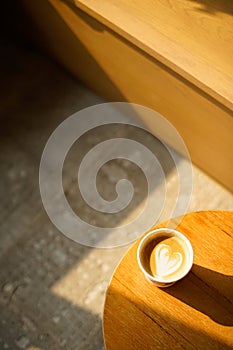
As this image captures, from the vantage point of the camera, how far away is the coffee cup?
6.31 feet

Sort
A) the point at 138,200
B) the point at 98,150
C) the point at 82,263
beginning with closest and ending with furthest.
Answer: the point at 82,263 < the point at 138,200 < the point at 98,150

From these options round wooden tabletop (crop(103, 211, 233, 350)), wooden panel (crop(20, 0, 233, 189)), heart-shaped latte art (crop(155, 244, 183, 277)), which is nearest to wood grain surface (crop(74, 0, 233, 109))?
wooden panel (crop(20, 0, 233, 189))

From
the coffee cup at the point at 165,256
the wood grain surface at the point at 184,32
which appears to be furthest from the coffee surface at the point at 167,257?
the wood grain surface at the point at 184,32

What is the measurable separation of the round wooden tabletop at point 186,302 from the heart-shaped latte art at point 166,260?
57 mm

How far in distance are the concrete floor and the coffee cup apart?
0.72 meters

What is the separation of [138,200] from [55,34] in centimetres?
110

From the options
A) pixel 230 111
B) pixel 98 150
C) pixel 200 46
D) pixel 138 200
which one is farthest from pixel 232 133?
pixel 98 150

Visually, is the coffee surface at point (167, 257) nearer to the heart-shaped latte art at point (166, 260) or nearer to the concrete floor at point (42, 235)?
the heart-shaped latte art at point (166, 260)

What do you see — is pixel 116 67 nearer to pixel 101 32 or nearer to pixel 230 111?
pixel 101 32

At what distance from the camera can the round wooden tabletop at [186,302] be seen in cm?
184

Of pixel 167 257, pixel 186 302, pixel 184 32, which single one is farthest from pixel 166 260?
pixel 184 32

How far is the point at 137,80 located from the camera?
278cm

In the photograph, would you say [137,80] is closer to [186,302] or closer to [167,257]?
[167,257]

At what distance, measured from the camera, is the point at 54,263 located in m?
2.71
